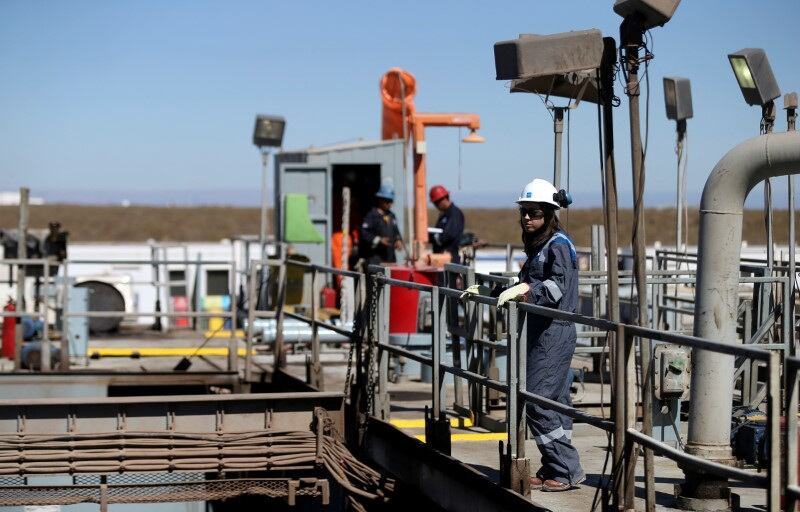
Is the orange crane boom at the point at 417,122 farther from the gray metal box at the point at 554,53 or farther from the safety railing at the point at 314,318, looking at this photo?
the gray metal box at the point at 554,53

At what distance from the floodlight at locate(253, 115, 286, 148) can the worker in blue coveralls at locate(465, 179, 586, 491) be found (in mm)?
13566

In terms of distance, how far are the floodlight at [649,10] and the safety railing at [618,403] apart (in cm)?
167

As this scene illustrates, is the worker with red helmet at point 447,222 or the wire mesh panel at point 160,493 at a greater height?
the worker with red helmet at point 447,222

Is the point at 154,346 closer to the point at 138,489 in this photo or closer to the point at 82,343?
the point at 82,343

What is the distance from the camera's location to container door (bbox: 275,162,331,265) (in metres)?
20.8

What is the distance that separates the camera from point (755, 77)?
1148cm

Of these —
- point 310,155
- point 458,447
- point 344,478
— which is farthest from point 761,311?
point 310,155

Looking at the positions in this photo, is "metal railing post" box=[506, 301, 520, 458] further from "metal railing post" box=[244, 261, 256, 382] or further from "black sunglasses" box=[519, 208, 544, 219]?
"metal railing post" box=[244, 261, 256, 382]

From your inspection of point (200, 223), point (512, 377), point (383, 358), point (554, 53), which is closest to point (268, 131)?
point (383, 358)

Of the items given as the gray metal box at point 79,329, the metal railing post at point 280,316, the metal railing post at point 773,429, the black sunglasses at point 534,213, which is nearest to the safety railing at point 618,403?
the metal railing post at point 773,429

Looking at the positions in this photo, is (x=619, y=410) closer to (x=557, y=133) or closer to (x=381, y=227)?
(x=557, y=133)

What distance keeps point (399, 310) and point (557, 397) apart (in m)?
6.57

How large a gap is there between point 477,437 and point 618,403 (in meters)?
3.62

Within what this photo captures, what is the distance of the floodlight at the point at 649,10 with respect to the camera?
6.61 m
